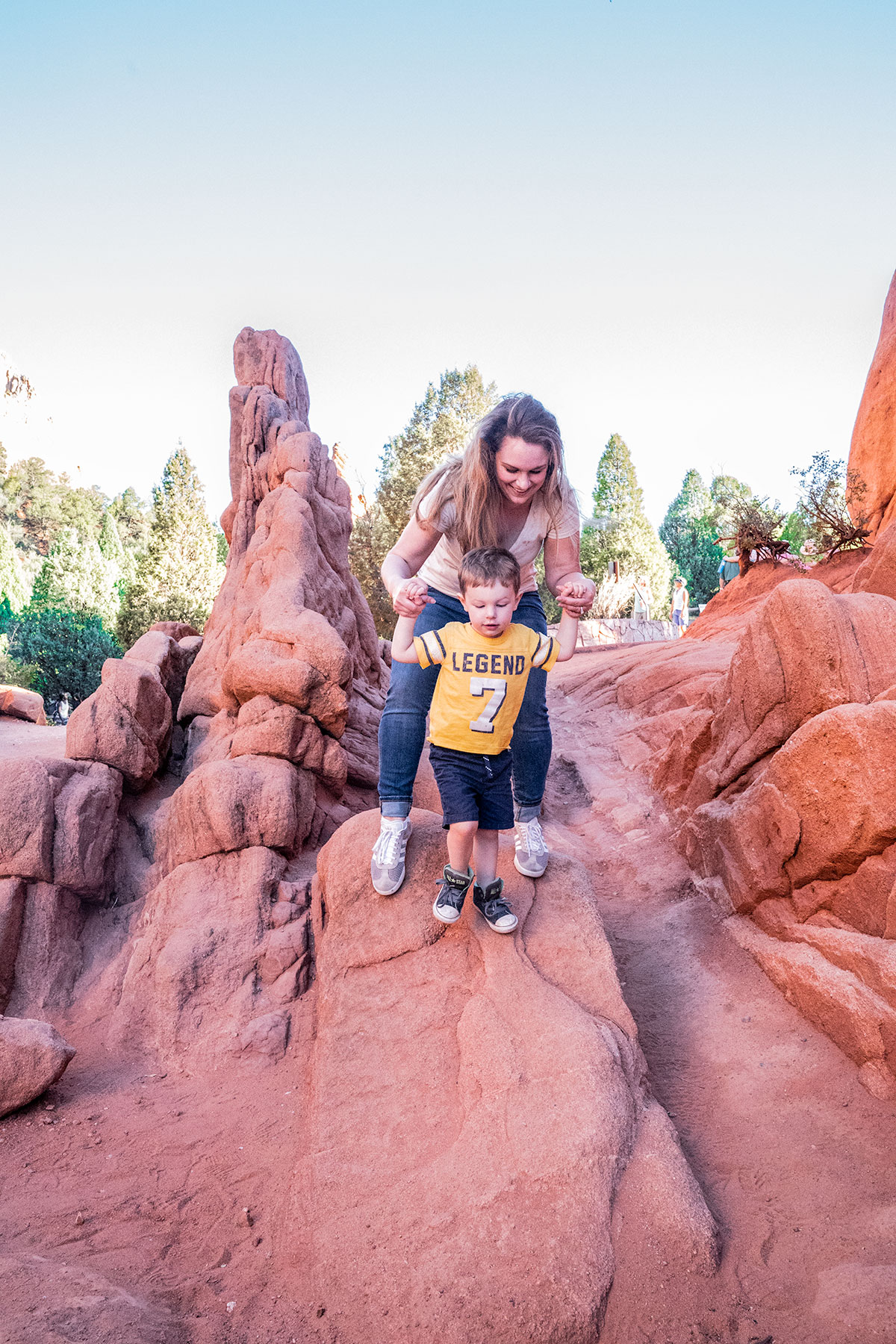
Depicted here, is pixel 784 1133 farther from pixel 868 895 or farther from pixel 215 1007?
pixel 215 1007

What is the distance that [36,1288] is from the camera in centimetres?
247

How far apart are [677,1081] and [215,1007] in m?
2.32

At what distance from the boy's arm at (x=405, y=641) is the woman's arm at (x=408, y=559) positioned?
4 cm

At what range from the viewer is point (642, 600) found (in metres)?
24.6

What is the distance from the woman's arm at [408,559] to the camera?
11.2 ft

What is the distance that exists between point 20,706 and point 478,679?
16.1 metres

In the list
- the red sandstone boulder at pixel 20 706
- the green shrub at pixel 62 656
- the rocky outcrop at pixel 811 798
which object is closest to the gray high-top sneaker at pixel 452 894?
the rocky outcrop at pixel 811 798

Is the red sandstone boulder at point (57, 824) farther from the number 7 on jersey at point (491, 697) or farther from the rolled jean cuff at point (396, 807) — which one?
the number 7 on jersey at point (491, 697)

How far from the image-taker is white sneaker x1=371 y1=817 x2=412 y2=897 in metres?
3.79

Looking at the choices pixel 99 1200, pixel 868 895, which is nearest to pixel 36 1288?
pixel 99 1200

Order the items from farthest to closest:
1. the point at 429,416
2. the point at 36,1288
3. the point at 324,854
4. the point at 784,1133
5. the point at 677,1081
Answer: the point at 429,416, the point at 324,854, the point at 677,1081, the point at 784,1133, the point at 36,1288

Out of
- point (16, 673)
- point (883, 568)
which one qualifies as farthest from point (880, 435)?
point (16, 673)

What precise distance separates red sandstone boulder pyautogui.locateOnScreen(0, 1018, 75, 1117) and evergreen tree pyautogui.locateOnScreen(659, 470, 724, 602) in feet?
100

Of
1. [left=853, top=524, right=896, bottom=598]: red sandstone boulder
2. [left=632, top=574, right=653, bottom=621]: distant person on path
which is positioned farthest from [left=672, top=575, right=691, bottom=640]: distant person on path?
[left=853, top=524, right=896, bottom=598]: red sandstone boulder
